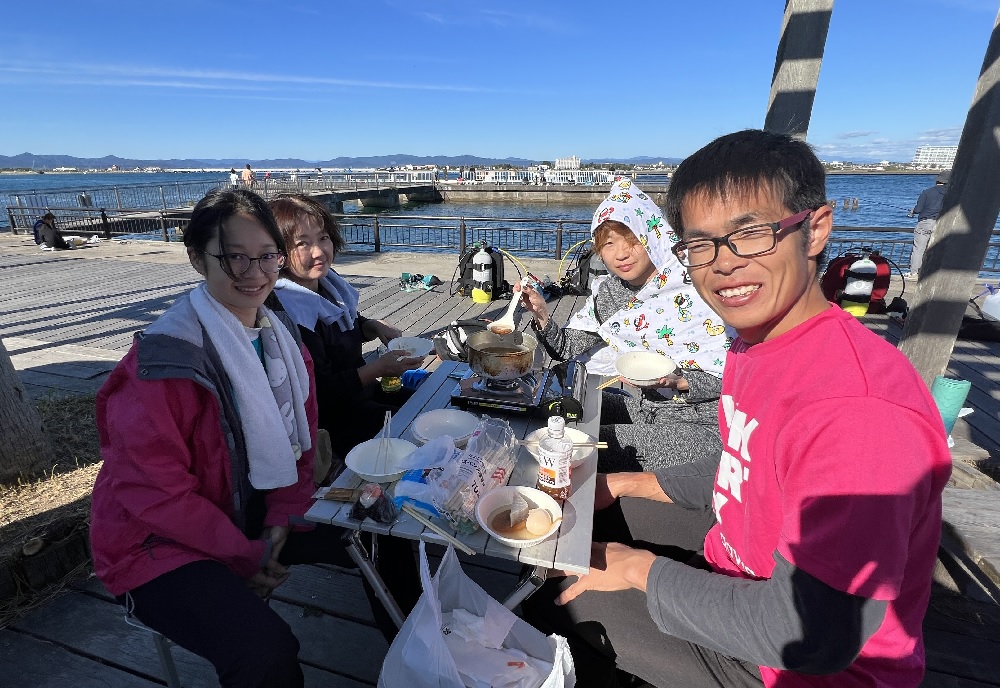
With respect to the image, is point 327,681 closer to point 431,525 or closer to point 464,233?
point 431,525

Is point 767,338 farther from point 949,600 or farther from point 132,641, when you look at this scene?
point 132,641

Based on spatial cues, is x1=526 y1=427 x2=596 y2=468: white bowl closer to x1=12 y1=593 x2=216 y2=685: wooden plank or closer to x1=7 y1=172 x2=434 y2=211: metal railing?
x1=12 y1=593 x2=216 y2=685: wooden plank

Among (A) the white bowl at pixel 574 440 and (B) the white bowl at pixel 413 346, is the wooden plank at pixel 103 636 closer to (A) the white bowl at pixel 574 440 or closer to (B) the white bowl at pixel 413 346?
(A) the white bowl at pixel 574 440

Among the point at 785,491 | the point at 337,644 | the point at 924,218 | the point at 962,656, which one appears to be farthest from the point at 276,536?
the point at 924,218

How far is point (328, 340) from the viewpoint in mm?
2738

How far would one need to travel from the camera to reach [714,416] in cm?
231

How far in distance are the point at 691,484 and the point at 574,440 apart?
1.47 ft

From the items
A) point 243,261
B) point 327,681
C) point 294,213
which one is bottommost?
point 327,681

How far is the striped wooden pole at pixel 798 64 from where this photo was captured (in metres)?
2.88

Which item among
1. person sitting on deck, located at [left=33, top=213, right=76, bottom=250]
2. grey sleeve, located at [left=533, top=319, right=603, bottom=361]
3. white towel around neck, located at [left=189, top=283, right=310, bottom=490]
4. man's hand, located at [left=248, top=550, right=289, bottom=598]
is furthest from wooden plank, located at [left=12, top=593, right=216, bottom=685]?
person sitting on deck, located at [left=33, top=213, right=76, bottom=250]

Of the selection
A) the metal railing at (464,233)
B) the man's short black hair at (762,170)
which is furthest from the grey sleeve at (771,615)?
the metal railing at (464,233)

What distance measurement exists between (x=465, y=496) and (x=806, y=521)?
34.0 inches

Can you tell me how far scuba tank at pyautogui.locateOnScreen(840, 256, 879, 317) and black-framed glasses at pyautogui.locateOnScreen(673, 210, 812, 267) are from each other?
219 inches

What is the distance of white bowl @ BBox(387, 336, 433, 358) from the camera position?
2.69m
